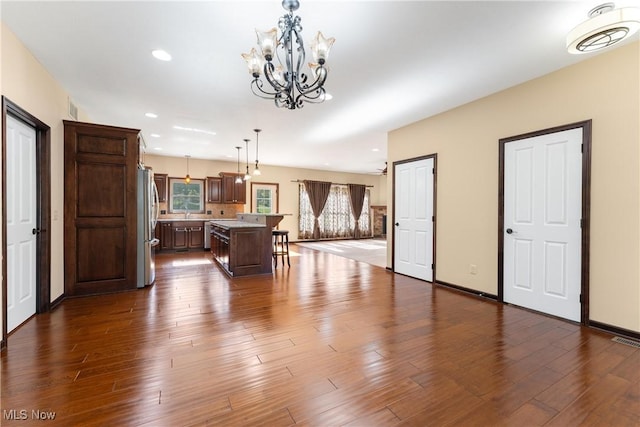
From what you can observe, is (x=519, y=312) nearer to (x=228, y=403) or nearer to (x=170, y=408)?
(x=228, y=403)

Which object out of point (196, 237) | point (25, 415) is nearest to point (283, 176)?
point (196, 237)

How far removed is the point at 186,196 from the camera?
8.43 m

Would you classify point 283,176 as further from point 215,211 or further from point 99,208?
point 99,208

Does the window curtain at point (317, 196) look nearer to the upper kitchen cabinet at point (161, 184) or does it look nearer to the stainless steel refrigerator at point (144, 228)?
the upper kitchen cabinet at point (161, 184)

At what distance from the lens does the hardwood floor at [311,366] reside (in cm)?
163

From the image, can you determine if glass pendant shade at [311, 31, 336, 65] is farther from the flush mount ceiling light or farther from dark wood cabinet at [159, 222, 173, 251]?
dark wood cabinet at [159, 222, 173, 251]

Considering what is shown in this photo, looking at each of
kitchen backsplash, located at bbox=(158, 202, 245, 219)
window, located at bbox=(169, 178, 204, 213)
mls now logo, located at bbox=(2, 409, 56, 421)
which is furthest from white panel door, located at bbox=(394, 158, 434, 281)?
window, located at bbox=(169, 178, 204, 213)

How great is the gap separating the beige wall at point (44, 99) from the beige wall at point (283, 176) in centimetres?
460

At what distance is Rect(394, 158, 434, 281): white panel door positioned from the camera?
15.3 ft

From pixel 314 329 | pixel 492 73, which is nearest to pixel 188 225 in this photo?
pixel 314 329

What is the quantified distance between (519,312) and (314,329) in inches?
95.2

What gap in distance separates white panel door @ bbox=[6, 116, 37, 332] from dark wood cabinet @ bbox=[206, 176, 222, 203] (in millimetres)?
5321

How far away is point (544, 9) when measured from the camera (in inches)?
83.7

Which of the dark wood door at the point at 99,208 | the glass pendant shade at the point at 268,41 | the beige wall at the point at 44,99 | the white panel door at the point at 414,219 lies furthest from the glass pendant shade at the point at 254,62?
the white panel door at the point at 414,219
